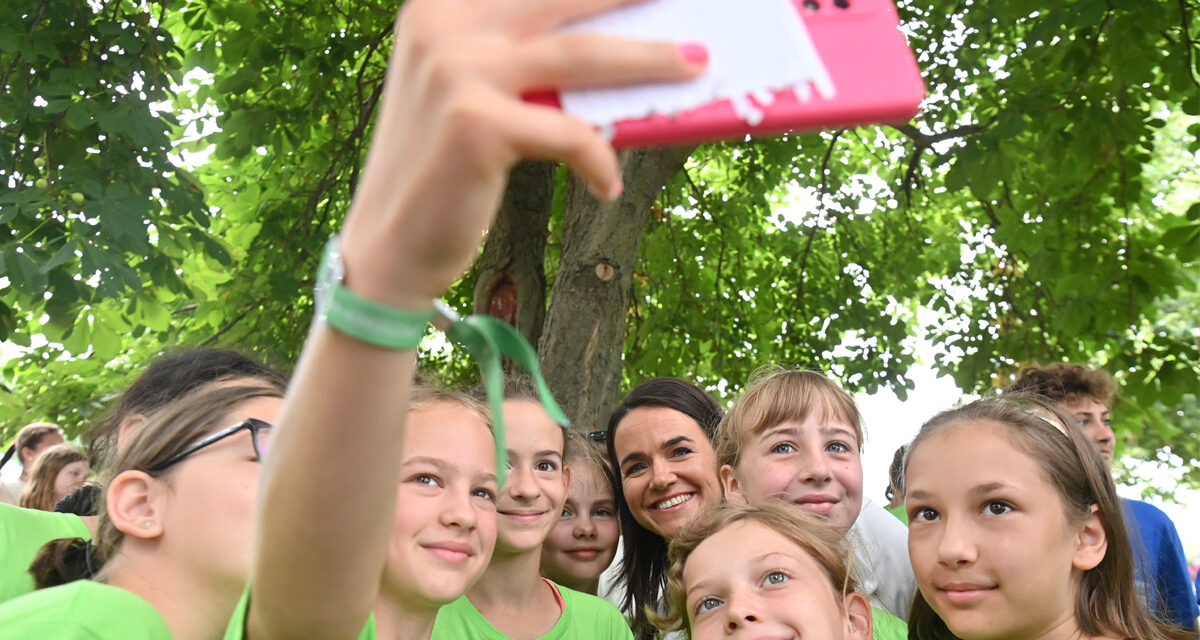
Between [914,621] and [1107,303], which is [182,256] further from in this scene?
[1107,303]

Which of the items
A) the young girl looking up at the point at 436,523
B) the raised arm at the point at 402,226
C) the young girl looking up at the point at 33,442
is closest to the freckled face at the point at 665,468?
the young girl looking up at the point at 436,523

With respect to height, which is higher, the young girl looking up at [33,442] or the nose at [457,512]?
the young girl looking up at [33,442]

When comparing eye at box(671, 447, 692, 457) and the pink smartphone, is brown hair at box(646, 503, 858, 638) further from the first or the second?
the pink smartphone

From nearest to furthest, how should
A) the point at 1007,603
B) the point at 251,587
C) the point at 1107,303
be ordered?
the point at 251,587, the point at 1007,603, the point at 1107,303

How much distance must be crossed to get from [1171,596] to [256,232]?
5.50 metres

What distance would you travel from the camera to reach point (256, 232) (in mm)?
6898

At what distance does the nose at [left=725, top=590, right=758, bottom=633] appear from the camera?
2299mm

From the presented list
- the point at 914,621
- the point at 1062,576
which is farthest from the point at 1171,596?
the point at 1062,576

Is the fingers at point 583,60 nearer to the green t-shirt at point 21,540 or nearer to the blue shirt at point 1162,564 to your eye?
the green t-shirt at point 21,540

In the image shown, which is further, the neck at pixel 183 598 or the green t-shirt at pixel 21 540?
the green t-shirt at pixel 21 540

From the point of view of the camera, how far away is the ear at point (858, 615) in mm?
2543

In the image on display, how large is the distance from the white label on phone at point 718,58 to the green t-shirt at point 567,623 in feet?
7.29

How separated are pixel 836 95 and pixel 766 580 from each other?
70.1 inches

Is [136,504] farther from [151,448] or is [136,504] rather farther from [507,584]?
[507,584]
